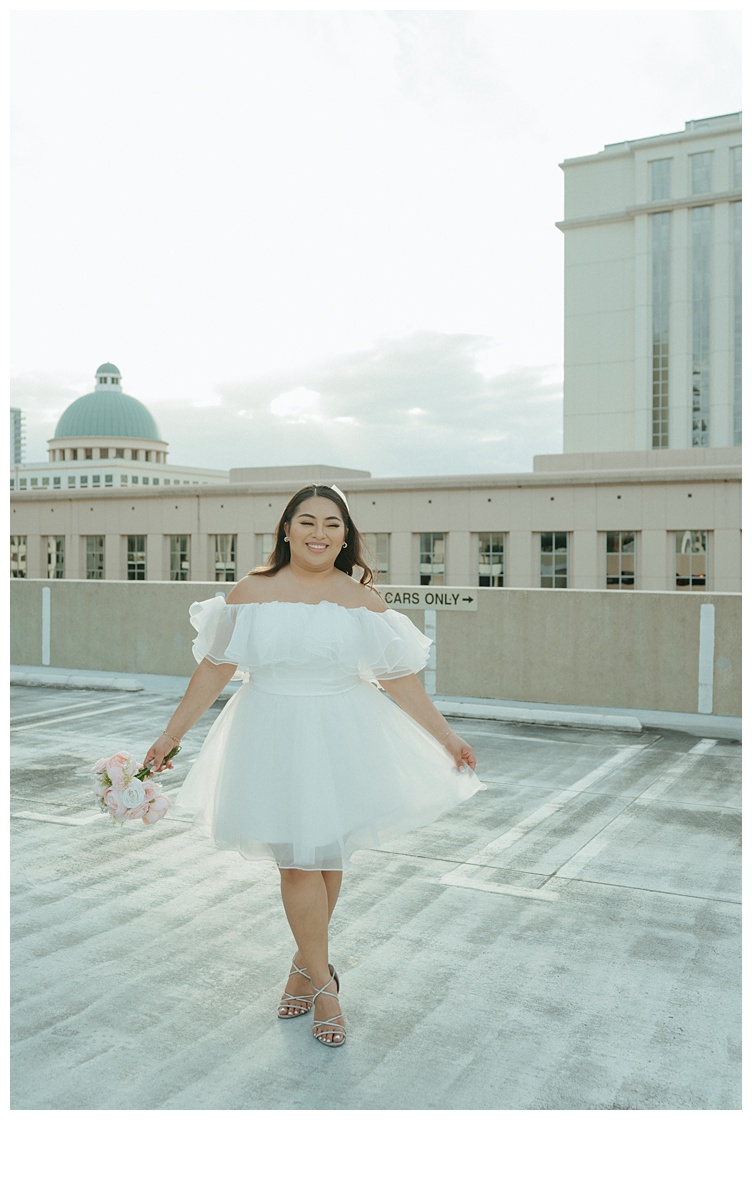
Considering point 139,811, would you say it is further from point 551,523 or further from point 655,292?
point 655,292

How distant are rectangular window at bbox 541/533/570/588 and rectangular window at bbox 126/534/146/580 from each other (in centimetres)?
1544

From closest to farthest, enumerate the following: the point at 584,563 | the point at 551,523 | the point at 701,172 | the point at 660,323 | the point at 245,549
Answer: the point at 584,563, the point at 551,523, the point at 245,549, the point at 701,172, the point at 660,323

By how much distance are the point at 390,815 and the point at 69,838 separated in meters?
3.56

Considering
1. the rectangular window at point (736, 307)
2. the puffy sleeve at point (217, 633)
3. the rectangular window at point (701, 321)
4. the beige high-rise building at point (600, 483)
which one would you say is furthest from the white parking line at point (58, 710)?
the rectangular window at point (701, 321)

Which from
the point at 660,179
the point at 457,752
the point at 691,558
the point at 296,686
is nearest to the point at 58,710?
the point at 457,752

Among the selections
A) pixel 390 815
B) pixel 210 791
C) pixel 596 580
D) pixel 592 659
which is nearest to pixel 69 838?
pixel 210 791

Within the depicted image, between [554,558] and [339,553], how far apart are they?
2983cm

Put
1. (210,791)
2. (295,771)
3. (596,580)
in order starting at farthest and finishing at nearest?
(596,580)
(210,791)
(295,771)

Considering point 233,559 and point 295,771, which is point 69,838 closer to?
point 295,771

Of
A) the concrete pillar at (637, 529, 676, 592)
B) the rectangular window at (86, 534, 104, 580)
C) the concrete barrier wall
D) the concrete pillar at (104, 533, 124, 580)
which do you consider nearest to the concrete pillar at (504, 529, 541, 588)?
the concrete pillar at (637, 529, 676, 592)

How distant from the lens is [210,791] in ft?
14.3

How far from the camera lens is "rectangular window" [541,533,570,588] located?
1323 inches

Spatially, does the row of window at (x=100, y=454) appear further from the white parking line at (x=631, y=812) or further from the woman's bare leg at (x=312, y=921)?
the woman's bare leg at (x=312, y=921)

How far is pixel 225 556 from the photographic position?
38.0m
